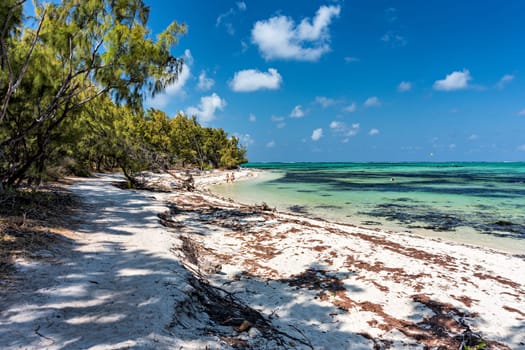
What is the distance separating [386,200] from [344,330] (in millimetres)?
20985

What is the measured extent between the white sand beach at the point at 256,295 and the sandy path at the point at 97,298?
0.06ft

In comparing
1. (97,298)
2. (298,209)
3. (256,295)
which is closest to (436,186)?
(298,209)

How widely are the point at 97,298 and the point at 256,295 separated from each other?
2.77 metres

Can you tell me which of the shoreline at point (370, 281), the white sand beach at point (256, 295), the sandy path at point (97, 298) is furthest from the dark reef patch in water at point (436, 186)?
the sandy path at point (97, 298)

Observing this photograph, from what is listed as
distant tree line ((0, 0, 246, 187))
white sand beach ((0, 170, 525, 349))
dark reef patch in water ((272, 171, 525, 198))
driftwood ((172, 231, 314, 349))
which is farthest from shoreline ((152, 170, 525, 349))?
dark reef patch in water ((272, 171, 525, 198))

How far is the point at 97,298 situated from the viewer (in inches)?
167

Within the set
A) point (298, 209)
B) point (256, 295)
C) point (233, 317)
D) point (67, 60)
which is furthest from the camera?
point (298, 209)

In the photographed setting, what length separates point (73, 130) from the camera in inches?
438

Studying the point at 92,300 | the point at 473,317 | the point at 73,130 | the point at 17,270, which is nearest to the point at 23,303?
the point at 92,300

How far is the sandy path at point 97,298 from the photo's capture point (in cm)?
319

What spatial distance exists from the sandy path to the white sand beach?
0.7 inches

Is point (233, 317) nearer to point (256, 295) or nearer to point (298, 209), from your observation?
point (256, 295)

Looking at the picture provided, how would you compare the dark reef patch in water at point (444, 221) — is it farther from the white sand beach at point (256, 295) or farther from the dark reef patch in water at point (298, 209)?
the white sand beach at point (256, 295)

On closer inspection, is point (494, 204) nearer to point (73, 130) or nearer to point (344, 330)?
point (344, 330)
